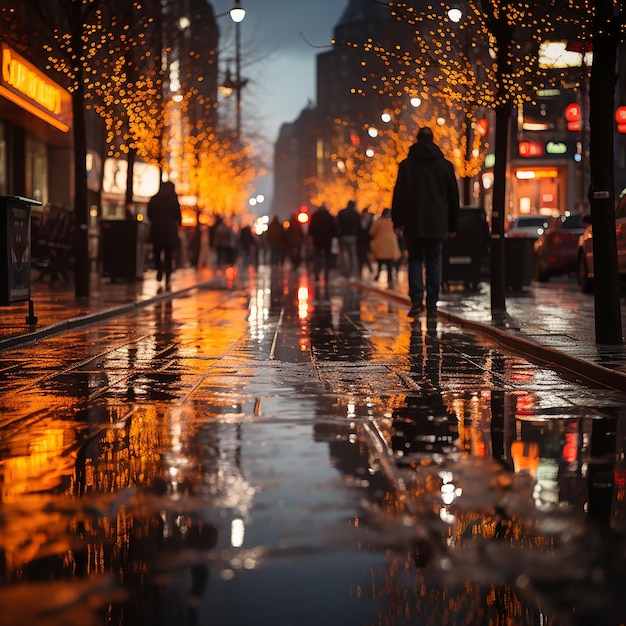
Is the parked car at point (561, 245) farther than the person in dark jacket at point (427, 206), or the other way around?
the parked car at point (561, 245)

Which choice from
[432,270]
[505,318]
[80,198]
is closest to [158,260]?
[80,198]

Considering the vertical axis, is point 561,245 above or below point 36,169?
below

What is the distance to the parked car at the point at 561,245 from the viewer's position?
30438mm

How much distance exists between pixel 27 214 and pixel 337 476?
9.21 m

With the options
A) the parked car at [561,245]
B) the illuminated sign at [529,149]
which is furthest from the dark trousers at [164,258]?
the illuminated sign at [529,149]

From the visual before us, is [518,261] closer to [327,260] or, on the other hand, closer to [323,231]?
[327,260]

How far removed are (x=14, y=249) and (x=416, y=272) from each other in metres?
6.18

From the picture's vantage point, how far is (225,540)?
4430 millimetres

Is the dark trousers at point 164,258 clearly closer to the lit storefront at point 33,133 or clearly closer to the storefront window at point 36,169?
the lit storefront at point 33,133

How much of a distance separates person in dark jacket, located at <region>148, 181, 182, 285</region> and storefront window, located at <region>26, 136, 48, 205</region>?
982cm

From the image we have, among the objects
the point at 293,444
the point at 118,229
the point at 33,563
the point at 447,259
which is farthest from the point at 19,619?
the point at 118,229

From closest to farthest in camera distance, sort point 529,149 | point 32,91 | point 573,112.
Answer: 1. point 32,91
2. point 573,112
3. point 529,149

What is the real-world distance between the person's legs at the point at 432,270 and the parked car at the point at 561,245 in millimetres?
13072

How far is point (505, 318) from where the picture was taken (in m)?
16.2
